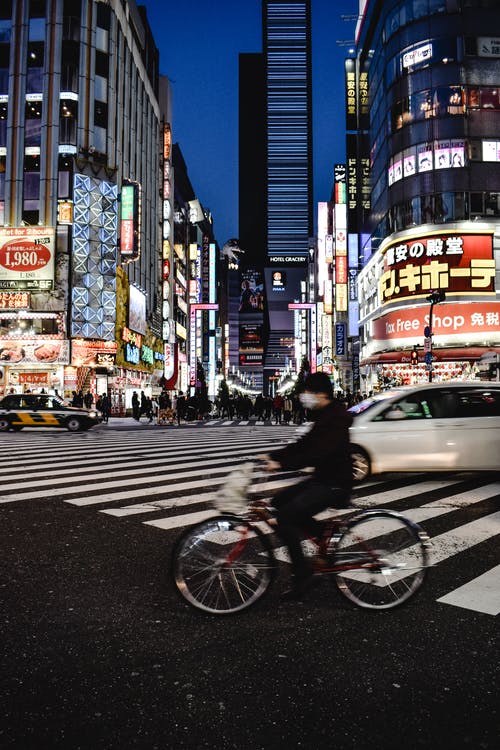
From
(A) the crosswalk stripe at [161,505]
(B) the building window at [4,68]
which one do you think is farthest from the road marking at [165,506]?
(B) the building window at [4,68]

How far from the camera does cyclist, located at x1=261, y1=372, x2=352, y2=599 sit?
392cm

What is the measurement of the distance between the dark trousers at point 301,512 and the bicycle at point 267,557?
83 millimetres

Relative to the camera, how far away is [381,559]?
13.5 ft

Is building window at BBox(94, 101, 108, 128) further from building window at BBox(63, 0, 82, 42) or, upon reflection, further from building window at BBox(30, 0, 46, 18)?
building window at BBox(30, 0, 46, 18)

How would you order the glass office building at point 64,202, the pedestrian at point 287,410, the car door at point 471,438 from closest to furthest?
the car door at point 471,438 → the pedestrian at point 287,410 → the glass office building at point 64,202

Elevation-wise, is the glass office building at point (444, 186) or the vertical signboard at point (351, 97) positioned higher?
the vertical signboard at point (351, 97)

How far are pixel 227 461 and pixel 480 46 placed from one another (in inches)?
1449

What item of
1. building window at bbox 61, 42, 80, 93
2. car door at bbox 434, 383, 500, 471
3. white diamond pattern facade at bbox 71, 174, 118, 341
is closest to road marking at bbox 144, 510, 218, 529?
car door at bbox 434, 383, 500, 471

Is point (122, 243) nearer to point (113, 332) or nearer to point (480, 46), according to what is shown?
point (113, 332)

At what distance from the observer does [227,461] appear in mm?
12492

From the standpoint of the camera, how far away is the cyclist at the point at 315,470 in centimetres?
392

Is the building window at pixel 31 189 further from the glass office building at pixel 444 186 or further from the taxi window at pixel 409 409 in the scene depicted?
the taxi window at pixel 409 409

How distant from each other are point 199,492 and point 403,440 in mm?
3500

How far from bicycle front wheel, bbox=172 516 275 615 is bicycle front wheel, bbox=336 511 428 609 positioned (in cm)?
56
